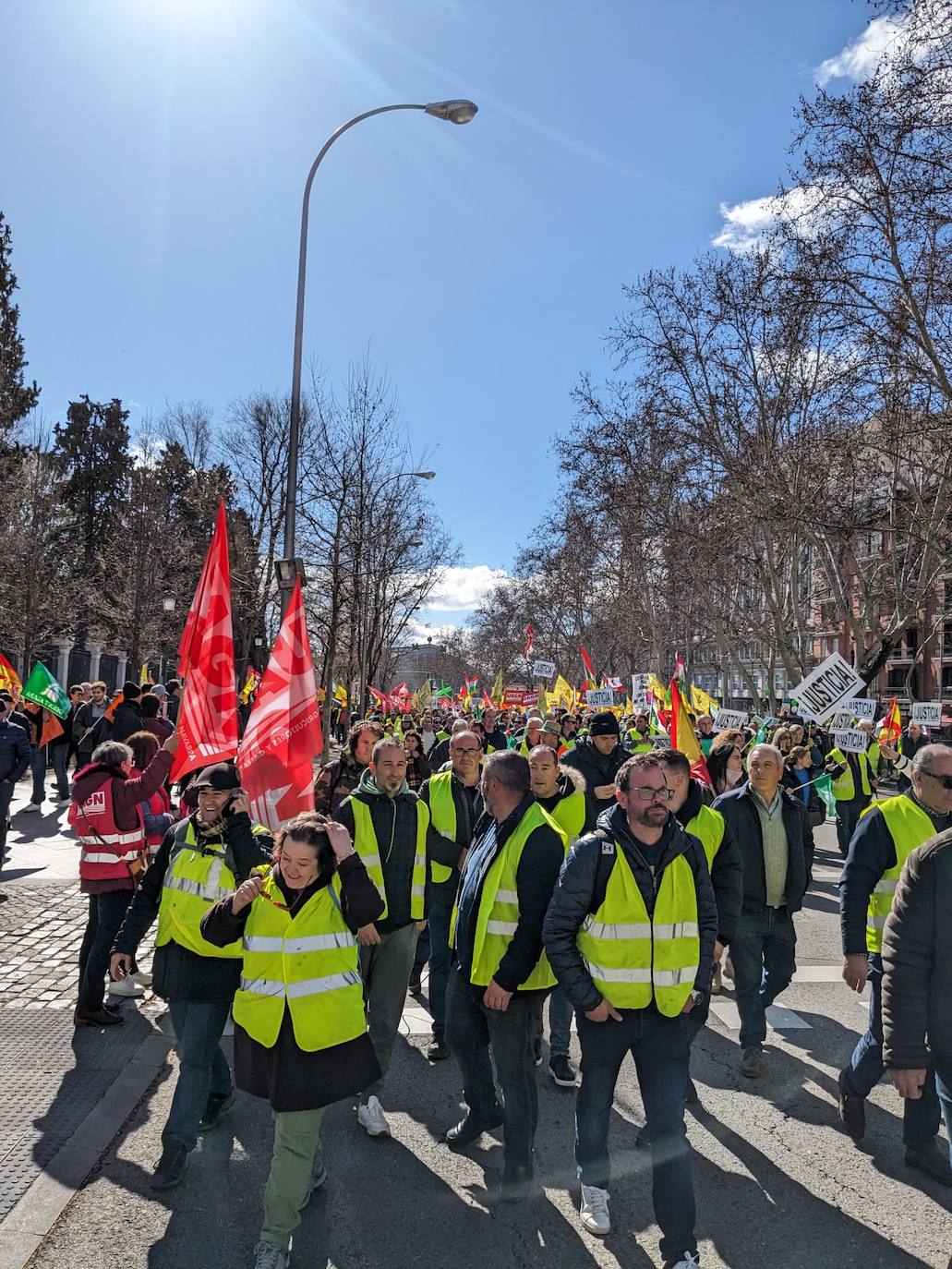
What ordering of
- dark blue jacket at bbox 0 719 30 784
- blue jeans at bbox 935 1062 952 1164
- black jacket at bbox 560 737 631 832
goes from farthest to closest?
Answer: dark blue jacket at bbox 0 719 30 784 < black jacket at bbox 560 737 631 832 < blue jeans at bbox 935 1062 952 1164

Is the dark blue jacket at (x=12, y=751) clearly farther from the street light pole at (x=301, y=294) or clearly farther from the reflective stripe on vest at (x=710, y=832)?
the reflective stripe on vest at (x=710, y=832)

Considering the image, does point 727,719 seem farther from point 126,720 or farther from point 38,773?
point 38,773

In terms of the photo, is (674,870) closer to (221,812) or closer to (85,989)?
(221,812)

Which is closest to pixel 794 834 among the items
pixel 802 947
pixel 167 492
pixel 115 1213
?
pixel 802 947

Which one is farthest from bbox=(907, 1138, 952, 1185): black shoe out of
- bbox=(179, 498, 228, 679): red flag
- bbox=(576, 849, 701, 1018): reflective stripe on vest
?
bbox=(179, 498, 228, 679): red flag

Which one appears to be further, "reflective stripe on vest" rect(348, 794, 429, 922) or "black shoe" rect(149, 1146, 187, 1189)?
"reflective stripe on vest" rect(348, 794, 429, 922)

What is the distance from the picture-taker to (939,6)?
880 cm

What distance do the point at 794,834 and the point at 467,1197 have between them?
2671 mm

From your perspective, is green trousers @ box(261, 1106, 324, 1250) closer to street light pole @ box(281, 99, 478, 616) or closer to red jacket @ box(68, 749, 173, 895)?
red jacket @ box(68, 749, 173, 895)

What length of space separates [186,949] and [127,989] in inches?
103

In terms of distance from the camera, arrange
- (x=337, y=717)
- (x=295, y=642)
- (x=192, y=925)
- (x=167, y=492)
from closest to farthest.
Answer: (x=192, y=925), (x=295, y=642), (x=337, y=717), (x=167, y=492)

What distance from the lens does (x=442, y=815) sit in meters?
5.45

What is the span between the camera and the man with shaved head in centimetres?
504

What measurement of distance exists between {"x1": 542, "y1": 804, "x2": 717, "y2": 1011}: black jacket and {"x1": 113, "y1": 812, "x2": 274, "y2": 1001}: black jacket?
1.31 m
